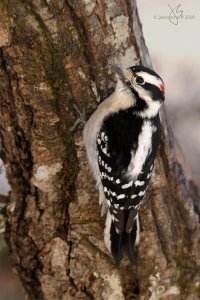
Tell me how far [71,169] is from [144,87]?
813mm

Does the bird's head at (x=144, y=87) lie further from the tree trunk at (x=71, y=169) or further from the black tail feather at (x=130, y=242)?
the black tail feather at (x=130, y=242)

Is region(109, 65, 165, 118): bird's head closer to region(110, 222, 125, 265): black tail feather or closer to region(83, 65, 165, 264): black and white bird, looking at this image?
region(83, 65, 165, 264): black and white bird

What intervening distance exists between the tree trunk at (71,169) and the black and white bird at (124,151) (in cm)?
8

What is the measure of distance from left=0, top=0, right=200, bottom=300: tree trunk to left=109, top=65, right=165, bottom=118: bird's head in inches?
3.2

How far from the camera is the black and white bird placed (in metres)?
3.97

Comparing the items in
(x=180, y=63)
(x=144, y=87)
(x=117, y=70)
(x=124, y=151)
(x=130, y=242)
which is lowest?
(x=130, y=242)

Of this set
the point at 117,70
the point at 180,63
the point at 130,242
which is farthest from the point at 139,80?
the point at 180,63

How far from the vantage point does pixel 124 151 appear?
4.13 metres

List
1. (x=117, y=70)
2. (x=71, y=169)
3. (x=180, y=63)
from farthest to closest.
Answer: (x=180, y=63) → (x=71, y=169) → (x=117, y=70)

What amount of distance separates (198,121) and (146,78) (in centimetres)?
205

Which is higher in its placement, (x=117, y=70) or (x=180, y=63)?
(x=117, y=70)

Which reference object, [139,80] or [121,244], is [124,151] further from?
[121,244]

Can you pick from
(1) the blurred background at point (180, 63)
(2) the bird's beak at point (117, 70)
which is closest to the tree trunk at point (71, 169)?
(2) the bird's beak at point (117, 70)

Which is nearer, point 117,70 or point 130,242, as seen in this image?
point 117,70
